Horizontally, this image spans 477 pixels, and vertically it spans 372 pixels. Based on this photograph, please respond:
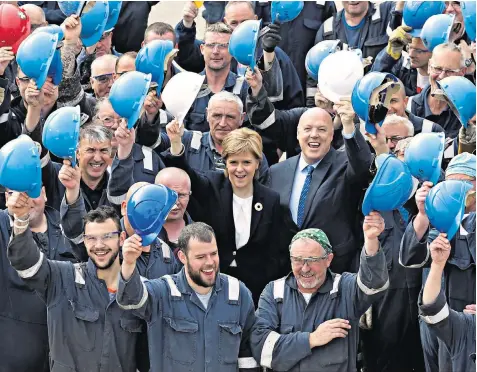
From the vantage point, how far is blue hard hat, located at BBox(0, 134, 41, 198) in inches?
375

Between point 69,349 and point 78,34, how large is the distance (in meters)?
3.25

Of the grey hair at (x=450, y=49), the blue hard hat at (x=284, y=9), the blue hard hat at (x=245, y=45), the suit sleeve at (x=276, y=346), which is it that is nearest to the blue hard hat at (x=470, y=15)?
the grey hair at (x=450, y=49)

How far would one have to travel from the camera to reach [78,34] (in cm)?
1206

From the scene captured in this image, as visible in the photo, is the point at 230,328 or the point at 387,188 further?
the point at 230,328

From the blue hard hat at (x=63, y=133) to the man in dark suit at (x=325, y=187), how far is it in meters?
1.75

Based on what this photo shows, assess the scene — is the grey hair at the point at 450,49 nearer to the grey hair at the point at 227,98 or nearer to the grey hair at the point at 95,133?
the grey hair at the point at 227,98

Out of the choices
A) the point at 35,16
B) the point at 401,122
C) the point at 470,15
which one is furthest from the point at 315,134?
the point at 35,16

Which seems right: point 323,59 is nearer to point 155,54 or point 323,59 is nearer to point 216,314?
point 155,54

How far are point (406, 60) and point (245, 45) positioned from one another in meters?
2.22

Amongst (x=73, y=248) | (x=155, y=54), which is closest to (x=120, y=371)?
(x=73, y=248)

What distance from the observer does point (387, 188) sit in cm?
953

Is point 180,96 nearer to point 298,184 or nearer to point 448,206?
point 298,184

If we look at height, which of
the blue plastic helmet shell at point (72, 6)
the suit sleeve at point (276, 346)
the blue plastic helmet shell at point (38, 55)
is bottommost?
the suit sleeve at point (276, 346)

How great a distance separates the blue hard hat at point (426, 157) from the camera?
32.2ft
